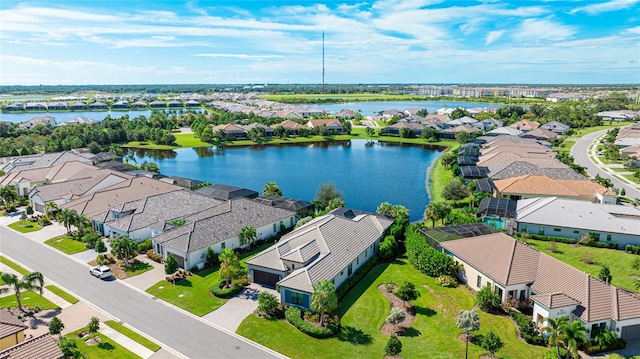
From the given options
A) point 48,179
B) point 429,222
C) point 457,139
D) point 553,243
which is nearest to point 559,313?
point 553,243

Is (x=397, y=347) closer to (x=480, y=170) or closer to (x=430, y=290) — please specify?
(x=430, y=290)

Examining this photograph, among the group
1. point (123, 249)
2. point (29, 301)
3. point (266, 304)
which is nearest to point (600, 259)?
point (266, 304)

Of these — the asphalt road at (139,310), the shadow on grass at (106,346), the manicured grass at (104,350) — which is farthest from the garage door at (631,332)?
the shadow on grass at (106,346)

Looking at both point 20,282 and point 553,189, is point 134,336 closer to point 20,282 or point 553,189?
point 20,282

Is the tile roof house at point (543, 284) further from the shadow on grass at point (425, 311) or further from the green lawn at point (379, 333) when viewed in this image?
the shadow on grass at point (425, 311)

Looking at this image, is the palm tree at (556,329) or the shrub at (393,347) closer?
the palm tree at (556,329)

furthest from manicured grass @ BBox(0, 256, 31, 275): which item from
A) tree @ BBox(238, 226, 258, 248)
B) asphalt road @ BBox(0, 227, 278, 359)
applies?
tree @ BBox(238, 226, 258, 248)
